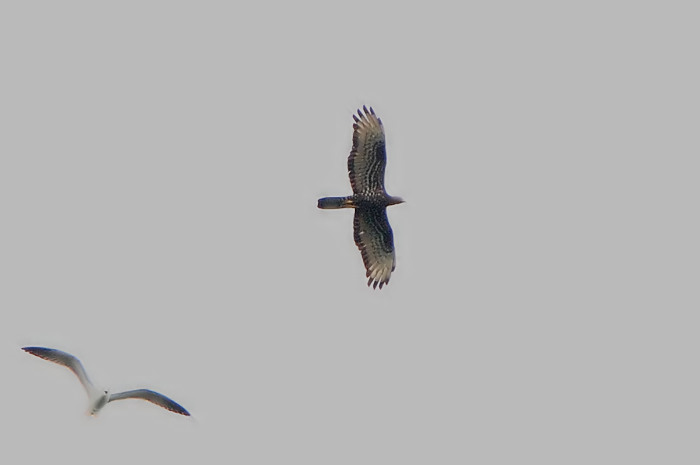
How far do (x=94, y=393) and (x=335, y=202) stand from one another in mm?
8129

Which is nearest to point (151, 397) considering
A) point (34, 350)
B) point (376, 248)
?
point (34, 350)

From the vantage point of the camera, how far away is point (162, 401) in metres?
34.8

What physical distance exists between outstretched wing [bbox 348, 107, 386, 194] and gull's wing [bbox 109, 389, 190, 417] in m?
7.82

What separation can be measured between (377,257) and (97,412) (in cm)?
921

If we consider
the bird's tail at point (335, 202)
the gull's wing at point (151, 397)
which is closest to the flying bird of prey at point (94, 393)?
the gull's wing at point (151, 397)

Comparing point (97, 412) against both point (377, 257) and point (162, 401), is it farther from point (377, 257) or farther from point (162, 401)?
point (377, 257)

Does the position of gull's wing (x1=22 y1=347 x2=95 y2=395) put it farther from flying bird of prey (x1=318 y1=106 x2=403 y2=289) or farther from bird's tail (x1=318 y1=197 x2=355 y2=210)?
flying bird of prey (x1=318 y1=106 x2=403 y2=289)

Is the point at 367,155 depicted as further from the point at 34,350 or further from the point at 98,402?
the point at 34,350

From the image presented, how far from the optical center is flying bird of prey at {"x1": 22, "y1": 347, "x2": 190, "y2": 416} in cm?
3466

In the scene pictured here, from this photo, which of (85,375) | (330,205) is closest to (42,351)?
(85,375)

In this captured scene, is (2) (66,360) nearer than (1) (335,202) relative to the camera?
Yes

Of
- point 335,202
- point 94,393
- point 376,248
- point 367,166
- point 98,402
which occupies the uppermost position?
point 367,166

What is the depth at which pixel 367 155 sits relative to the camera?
1523 inches

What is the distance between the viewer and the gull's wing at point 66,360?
114 feet
